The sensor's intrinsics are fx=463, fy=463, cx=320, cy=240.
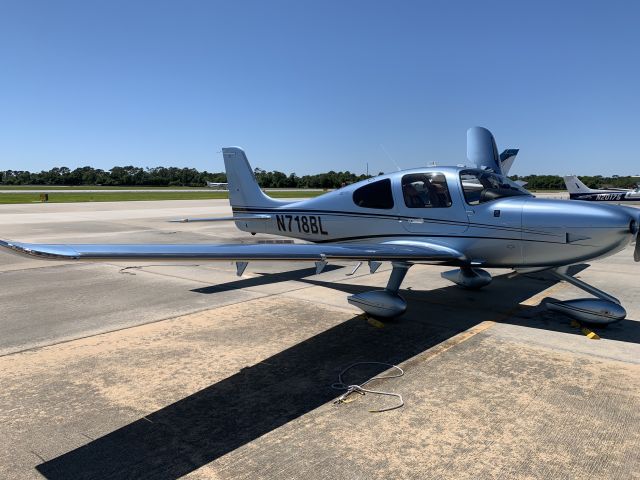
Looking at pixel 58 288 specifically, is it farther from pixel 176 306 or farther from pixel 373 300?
pixel 373 300

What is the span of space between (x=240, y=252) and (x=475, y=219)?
371cm

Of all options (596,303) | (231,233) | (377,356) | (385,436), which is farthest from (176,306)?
(231,233)

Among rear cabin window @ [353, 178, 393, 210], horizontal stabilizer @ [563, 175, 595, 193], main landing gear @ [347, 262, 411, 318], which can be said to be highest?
rear cabin window @ [353, 178, 393, 210]

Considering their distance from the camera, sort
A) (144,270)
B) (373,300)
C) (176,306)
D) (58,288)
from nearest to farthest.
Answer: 1. (373,300)
2. (176,306)
3. (58,288)
4. (144,270)

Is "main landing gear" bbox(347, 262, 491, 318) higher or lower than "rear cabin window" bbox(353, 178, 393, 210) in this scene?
lower

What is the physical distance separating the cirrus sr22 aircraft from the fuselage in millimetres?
14

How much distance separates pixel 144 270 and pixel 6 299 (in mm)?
3111

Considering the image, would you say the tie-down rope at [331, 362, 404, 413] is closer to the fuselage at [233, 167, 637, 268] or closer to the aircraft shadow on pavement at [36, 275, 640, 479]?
the aircraft shadow on pavement at [36, 275, 640, 479]

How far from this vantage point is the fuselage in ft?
20.4

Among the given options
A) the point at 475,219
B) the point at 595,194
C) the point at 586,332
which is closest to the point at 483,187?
the point at 475,219

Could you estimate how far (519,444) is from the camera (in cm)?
360

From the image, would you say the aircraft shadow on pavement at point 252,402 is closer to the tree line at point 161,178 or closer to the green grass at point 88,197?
the green grass at point 88,197

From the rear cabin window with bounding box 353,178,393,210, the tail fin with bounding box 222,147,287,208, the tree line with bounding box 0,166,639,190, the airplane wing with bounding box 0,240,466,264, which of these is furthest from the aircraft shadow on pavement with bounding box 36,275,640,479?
the tree line with bounding box 0,166,639,190

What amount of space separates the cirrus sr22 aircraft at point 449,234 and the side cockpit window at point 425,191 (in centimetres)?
2
